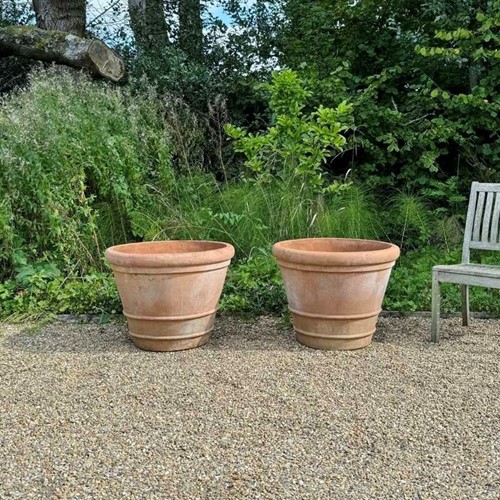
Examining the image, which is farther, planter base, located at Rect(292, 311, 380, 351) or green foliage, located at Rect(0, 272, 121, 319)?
green foliage, located at Rect(0, 272, 121, 319)

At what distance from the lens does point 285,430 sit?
2324mm

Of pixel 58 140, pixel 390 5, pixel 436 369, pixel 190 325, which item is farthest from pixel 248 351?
pixel 390 5

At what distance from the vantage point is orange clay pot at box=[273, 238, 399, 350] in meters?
3.23

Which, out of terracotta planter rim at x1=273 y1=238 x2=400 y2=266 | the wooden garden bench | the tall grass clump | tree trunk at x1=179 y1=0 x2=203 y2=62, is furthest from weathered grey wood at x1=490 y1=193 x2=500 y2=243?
tree trunk at x1=179 y1=0 x2=203 y2=62

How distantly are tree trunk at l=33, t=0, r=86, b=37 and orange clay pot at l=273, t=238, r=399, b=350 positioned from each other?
4.91 m

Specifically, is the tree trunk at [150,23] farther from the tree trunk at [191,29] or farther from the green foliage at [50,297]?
the green foliage at [50,297]

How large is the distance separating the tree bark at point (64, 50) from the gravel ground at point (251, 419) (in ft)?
11.1

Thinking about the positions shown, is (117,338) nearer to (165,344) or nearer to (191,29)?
(165,344)

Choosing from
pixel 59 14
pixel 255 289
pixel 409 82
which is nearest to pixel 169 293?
pixel 255 289

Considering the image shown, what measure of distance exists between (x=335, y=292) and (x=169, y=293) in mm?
910

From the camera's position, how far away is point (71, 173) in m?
4.51

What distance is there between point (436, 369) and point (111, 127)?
3.56 meters

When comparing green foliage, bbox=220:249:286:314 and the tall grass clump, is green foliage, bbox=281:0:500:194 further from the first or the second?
green foliage, bbox=220:249:286:314

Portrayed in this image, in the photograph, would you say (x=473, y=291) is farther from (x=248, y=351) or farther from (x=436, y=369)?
Result: (x=248, y=351)
